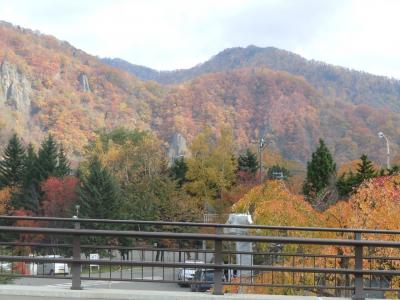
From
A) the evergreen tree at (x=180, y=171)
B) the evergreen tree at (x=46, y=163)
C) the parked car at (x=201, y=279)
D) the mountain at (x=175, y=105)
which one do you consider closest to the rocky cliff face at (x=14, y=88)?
the mountain at (x=175, y=105)

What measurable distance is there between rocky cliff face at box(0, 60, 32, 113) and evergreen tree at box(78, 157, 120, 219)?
95.7m

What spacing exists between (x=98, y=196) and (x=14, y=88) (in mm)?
105225

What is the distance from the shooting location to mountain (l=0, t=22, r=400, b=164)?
124562 millimetres

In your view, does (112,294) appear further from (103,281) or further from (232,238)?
(103,281)

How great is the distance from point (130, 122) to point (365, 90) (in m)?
73.7

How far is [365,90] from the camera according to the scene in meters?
179

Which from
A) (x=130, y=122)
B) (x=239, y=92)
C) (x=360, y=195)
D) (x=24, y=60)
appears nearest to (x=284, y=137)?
(x=239, y=92)

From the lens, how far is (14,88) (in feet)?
500

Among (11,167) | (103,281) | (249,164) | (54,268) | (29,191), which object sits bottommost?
(103,281)

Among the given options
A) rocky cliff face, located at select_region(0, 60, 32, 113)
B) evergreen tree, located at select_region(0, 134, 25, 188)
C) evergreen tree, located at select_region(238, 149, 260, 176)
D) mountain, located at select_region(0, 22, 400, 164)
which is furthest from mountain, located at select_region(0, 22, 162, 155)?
evergreen tree, located at select_region(238, 149, 260, 176)

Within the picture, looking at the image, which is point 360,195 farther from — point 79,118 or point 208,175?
point 79,118

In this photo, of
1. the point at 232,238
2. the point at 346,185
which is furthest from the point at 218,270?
the point at 346,185

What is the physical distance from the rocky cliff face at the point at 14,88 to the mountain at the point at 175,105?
0.26m

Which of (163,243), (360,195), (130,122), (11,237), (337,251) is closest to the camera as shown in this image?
(337,251)
